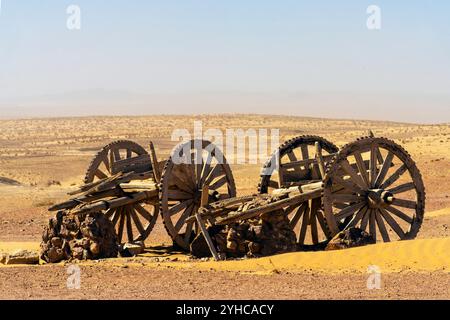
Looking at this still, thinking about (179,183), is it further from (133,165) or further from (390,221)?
(390,221)

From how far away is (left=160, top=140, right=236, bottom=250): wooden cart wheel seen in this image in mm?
14938

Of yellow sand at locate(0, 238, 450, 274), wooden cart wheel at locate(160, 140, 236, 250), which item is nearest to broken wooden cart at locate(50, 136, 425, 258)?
wooden cart wheel at locate(160, 140, 236, 250)

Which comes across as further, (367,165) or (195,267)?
(367,165)

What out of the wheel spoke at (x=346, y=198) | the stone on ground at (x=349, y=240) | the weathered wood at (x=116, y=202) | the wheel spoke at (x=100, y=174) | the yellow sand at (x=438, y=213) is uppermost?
the wheel spoke at (x=100, y=174)

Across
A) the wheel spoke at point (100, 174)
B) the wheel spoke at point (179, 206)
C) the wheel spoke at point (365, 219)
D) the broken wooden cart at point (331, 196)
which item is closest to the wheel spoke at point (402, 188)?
the broken wooden cart at point (331, 196)

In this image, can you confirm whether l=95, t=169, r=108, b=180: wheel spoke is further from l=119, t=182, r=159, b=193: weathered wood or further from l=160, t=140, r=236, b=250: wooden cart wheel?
l=160, t=140, r=236, b=250: wooden cart wheel

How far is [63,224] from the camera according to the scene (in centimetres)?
1455

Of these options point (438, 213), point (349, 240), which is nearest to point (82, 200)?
point (349, 240)

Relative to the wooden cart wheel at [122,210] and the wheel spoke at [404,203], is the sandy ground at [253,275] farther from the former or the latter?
the wheel spoke at [404,203]

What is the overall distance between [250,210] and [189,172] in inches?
90.7

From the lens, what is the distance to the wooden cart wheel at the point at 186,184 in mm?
14938
